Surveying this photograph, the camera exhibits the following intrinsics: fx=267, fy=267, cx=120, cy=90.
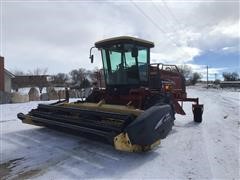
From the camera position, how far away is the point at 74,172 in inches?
186

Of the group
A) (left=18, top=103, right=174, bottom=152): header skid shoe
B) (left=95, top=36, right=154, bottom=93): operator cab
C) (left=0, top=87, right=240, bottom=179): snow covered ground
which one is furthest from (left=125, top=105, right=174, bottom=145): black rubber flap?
(left=95, top=36, right=154, bottom=93): operator cab

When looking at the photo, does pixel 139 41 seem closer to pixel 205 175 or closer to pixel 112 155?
pixel 112 155

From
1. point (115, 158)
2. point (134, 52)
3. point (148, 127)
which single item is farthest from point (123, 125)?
point (134, 52)

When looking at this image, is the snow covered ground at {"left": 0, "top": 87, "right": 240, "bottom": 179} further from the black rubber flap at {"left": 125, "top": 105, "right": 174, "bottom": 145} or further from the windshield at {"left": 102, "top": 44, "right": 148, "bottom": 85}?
the windshield at {"left": 102, "top": 44, "right": 148, "bottom": 85}

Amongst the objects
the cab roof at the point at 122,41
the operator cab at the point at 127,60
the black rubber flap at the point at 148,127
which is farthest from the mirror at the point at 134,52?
the black rubber flap at the point at 148,127

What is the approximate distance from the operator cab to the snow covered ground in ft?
6.78

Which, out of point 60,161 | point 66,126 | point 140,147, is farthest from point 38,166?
point 140,147

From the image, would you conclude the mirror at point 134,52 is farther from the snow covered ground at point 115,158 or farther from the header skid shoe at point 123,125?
the snow covered ground at point 115,158

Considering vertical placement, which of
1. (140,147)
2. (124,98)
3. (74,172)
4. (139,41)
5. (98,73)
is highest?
(139,41)

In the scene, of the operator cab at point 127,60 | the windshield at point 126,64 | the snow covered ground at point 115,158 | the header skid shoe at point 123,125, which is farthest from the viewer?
the windshield at point 126,64

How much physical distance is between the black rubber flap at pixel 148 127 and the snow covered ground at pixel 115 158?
442 millimetres

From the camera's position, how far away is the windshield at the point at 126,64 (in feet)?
27.1

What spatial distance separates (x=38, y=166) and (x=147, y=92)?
3.53 meters

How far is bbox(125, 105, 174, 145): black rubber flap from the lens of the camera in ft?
16.9
